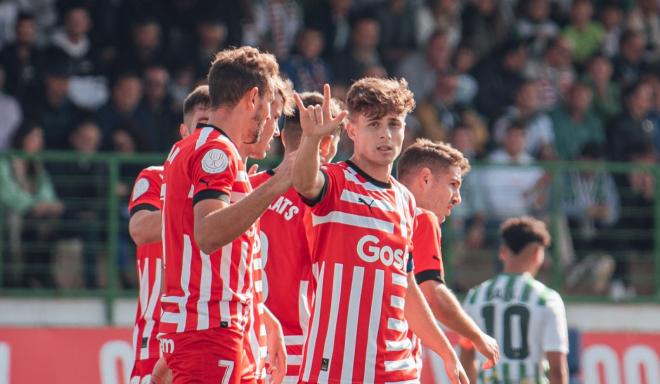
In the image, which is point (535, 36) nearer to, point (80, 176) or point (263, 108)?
point (80, 176)

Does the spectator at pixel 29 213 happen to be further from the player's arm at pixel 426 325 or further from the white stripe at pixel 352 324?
the white stripe at pixel 352 324

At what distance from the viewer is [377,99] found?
5535mm

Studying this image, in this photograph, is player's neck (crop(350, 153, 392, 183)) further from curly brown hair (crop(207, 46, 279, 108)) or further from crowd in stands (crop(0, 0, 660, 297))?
crowd in stands (crop(0, 0, 660, 297))

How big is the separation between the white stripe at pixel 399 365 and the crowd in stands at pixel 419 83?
20.8ft

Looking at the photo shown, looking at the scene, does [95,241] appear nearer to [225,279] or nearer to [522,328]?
[522,328]

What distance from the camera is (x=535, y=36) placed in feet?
50.9

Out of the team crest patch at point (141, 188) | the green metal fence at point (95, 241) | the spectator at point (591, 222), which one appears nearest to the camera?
the team crest patch at point (141, 188)

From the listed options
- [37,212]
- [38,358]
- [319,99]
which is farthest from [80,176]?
[319,99]

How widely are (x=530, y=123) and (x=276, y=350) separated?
28.9ft

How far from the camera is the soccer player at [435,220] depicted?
6.12m

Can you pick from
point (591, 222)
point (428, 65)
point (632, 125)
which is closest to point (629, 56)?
point (632, 125)

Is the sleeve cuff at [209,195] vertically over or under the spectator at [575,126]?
under

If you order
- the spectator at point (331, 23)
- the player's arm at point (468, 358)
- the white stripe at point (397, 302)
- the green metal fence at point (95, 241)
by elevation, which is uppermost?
the spectator at point (331, 23)

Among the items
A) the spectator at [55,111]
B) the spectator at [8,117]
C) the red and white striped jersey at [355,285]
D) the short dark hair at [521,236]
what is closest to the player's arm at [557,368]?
the short dark hair at [521,236]
